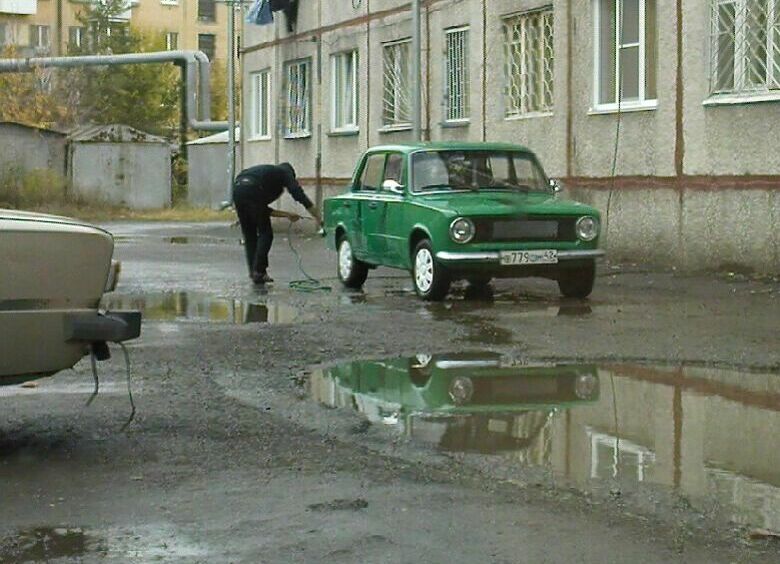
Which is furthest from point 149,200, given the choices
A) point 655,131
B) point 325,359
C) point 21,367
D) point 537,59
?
point 21,367

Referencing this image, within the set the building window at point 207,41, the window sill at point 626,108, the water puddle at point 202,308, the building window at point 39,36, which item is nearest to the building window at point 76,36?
the building window at point 39,36

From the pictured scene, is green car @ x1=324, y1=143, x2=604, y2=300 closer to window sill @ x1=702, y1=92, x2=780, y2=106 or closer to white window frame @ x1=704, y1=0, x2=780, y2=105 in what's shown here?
window sill @ x1=702, y1=92, x2=780, y2=106

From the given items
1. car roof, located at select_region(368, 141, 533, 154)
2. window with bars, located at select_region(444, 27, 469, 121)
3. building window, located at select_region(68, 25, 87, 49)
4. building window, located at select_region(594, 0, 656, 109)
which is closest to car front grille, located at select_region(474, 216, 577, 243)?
car roof, located at select_region(368, 141, 533, 154)

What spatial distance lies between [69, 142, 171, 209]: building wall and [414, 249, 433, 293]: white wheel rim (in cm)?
4021

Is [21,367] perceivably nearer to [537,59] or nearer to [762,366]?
[762,366]

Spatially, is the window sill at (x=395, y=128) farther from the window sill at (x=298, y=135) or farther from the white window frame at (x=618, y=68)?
the white window frame at (x=618, y=68)

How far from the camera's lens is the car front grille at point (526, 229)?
15.3 metres

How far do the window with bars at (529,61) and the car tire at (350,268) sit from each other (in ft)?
19.9

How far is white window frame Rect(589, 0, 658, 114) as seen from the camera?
2083 centimetres

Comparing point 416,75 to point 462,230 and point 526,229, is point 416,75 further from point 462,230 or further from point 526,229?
point 462,230

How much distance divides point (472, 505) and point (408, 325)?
7.02 meters

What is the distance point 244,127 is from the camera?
3838 centimetres

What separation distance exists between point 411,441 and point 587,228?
8.01 m

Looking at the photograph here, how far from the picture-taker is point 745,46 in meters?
18.7
